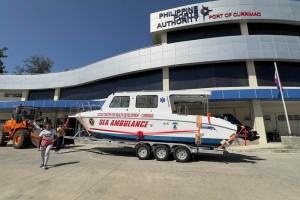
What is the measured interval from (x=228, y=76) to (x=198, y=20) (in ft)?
20.9

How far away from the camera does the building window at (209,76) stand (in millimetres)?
18770

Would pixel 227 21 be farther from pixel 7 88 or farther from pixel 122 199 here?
pixel 7 88

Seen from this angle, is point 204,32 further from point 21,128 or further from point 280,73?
point 21,128

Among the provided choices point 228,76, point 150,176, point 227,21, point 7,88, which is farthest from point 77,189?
point 7,88

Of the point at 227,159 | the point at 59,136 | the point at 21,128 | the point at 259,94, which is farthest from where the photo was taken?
the point at 259,94

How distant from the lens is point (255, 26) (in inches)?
805

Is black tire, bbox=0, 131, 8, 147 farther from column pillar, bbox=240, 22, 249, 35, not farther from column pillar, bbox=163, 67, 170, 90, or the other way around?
column pillar, bbox=240, 22, 249, 35

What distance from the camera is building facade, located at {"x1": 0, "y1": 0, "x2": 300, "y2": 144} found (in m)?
18.1

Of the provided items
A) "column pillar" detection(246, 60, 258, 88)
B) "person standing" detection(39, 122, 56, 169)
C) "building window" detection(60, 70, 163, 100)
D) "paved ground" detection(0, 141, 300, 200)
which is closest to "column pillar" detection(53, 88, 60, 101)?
"building window" detection(60, 70, 163, 100)

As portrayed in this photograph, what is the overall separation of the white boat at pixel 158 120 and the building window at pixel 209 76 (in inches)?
335

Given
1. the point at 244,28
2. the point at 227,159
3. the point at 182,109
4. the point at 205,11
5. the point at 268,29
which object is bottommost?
the point at 227,159

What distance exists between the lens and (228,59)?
59.8 feet

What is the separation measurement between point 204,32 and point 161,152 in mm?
15490

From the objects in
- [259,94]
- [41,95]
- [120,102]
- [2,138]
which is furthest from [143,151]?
[41,95]
